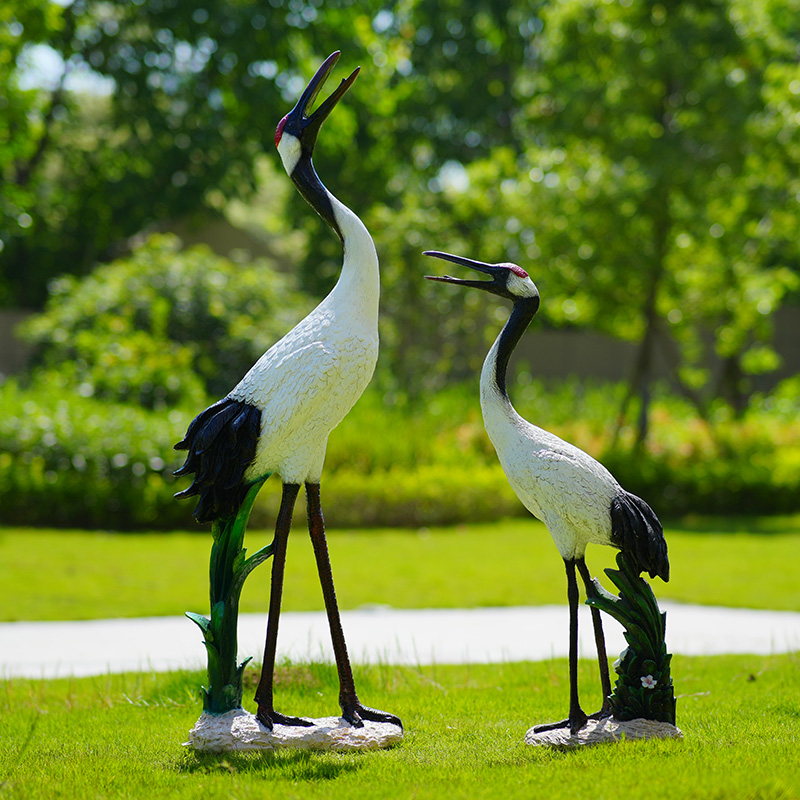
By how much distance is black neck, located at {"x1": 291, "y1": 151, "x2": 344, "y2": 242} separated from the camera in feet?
13.6

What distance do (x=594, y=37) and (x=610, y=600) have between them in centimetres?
1093

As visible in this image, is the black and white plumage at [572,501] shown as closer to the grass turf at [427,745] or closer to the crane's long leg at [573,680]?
the crane's long leg at [573,680]

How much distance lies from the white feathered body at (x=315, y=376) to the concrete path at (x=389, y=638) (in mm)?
1682

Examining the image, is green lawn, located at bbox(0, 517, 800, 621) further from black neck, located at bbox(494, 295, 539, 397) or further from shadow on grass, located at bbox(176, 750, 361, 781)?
black neck, located at bbox(494, 295, 539, 397)

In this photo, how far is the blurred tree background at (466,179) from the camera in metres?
12.6

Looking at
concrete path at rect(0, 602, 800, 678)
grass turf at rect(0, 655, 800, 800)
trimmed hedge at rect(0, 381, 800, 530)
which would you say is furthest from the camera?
trimmed hedge at rect(0, 381, 800, 530)

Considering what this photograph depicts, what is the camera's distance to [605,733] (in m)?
3.81

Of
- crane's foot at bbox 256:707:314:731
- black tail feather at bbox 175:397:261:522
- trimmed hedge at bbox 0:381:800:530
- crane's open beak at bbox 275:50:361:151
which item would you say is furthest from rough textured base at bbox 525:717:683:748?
trimmed hedge at bbox 0:381:800:530

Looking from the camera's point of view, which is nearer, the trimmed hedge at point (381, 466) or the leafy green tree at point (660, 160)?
the trimmed hedge at point (381, 466)

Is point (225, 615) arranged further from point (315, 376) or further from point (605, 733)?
point (605, 733)

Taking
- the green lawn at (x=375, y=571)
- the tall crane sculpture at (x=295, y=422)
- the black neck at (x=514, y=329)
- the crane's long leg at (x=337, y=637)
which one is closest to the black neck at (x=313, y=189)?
the tall crane sculpture at (x=295, y=422)

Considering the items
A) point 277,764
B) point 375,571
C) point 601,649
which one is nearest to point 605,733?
point 601,649

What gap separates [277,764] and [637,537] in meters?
1.58

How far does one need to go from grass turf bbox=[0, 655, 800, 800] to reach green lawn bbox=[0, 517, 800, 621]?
2247 mm
